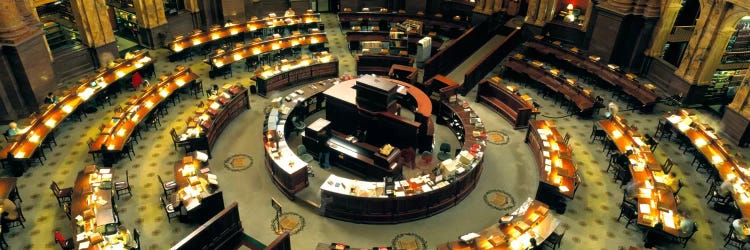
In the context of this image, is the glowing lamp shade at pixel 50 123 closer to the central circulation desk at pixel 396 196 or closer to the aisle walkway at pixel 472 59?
the central circulation desk at pixel 396 196

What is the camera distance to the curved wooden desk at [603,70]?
73.9 ft

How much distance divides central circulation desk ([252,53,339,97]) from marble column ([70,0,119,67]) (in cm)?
817

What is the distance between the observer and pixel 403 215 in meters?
16.0

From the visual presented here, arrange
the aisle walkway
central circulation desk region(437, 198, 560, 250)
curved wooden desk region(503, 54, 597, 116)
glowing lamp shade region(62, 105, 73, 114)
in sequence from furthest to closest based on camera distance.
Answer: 1. the aisle walkway
2. curved wooden desk region(503, 54, 597, 116)
3. glowing lamp shade region(62, 105, 73, 114)
4. central circulation desk region(437, 198, 560, 250)

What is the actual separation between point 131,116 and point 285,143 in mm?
6838

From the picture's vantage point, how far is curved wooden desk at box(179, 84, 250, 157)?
60.8 feet

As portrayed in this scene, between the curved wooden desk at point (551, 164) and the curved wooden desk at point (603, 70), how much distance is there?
603cm

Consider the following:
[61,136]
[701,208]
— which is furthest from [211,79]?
[701,208]

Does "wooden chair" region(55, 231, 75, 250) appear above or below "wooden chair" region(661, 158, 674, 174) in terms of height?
below

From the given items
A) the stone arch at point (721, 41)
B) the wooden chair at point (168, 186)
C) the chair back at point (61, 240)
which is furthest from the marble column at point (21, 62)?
the stone arch at point (721, 41)

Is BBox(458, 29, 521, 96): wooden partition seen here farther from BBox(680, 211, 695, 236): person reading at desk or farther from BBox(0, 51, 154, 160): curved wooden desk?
BBox(0, 51, 154, 160): curved wooden desk

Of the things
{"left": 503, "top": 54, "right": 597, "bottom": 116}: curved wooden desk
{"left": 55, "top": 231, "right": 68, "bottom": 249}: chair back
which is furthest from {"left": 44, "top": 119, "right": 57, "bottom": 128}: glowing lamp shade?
{"left": 503, "top": 54, "right": 597, "bottom": 116}: curved wooden desk

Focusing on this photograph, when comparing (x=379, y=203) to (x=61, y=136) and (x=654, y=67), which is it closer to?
(x=61, y=136)

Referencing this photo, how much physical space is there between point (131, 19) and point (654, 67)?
2898cm
